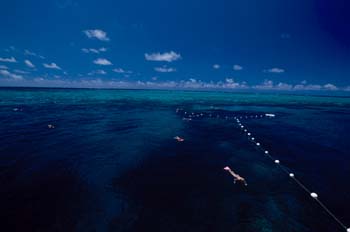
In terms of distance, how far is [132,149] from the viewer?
71.7 ft

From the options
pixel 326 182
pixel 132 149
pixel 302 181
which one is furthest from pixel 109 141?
pixel 326 182

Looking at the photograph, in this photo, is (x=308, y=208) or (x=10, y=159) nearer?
(x=308, y=208)

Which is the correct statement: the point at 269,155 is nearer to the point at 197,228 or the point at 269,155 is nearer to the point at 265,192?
the point at 265,192

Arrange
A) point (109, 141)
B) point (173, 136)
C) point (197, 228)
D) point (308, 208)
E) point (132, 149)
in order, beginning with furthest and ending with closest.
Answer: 1. point (173, 136)
2. point (109, 141)
3. point (132, 149)
4. point (308, 208)
5. point (197, 228)

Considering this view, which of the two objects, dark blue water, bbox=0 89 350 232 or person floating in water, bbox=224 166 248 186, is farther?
person floating in water, bbox=224 166 248 186

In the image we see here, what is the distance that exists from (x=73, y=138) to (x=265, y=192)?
22.5 meters

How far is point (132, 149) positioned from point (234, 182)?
457 inches

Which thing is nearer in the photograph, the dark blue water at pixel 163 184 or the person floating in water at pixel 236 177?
the dark blue water at pixel 163 184

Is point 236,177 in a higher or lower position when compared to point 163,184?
higher

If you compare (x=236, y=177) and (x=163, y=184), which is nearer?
(x=163, y=184)

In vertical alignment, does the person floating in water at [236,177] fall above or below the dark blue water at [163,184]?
above

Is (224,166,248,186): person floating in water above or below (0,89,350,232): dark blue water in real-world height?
above

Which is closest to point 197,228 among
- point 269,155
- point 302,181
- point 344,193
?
point 302,181

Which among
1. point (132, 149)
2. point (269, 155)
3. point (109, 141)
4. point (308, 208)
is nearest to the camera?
point (308, 208)
